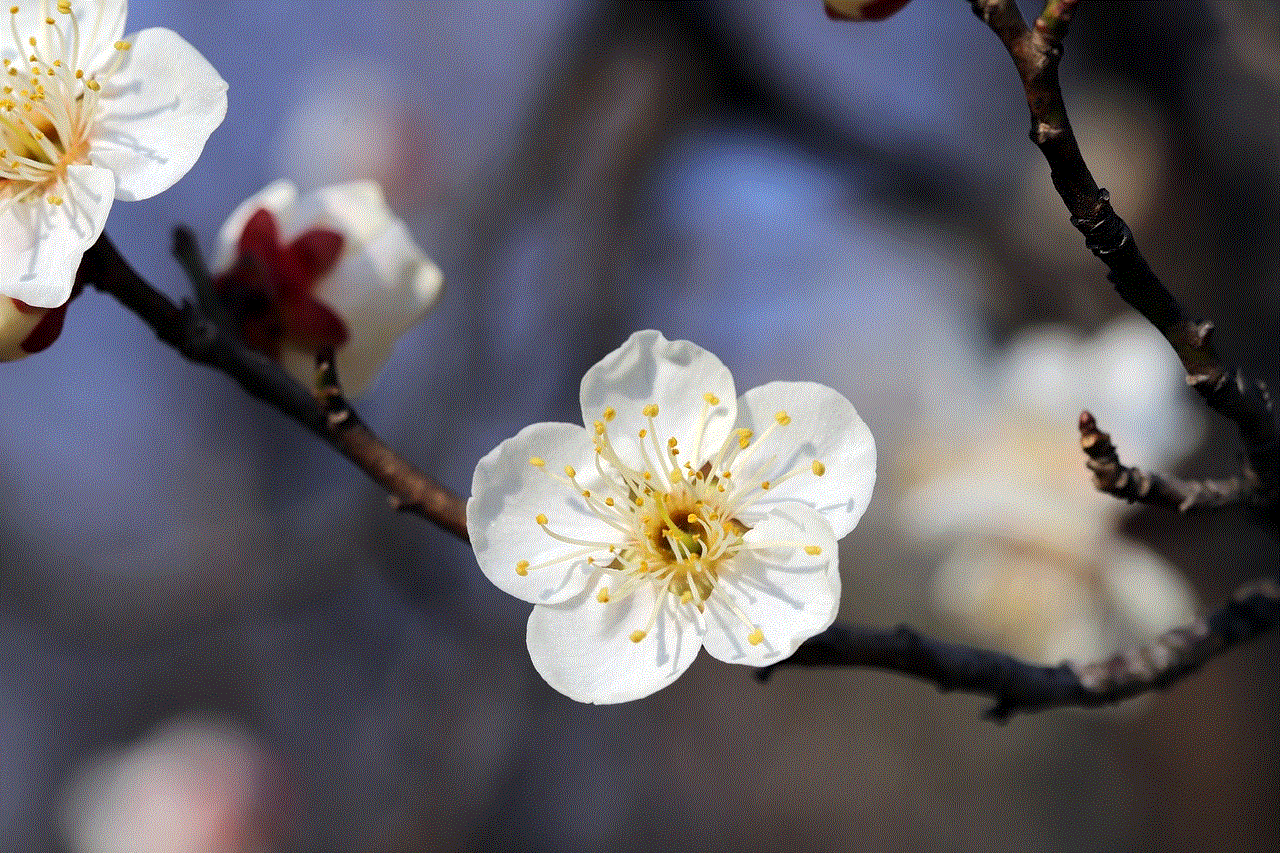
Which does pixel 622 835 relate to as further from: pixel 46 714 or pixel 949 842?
pixel 46 714

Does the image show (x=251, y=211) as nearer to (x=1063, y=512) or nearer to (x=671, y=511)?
(x=671, y=511)

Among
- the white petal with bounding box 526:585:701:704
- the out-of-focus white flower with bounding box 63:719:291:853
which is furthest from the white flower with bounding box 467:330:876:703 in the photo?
the out-of-focus white flower with bounding box 63:719:291:853

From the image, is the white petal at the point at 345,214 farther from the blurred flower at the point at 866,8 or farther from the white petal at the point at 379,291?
the blurred flower at the point at 866,8

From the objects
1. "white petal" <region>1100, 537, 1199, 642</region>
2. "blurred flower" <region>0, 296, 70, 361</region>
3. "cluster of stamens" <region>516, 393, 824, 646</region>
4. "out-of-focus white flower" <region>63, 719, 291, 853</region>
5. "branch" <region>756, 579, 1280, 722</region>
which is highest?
"blurred flower" <region>0, 296, 70, 361</region>

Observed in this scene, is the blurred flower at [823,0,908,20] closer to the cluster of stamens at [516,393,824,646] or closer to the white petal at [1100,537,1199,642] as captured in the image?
the cluster of stamens at [516,393,824,646]

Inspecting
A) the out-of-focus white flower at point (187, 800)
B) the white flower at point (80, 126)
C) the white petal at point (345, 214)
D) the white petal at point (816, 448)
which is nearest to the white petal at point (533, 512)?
the white petal at point (816, 448)
